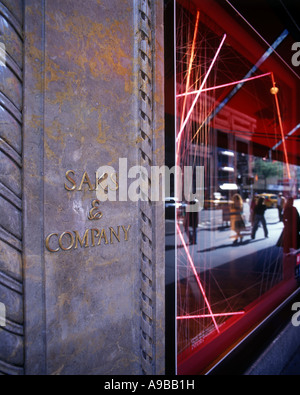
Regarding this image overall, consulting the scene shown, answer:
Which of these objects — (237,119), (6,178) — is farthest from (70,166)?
(237,119)

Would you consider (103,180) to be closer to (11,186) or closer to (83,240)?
(83,240)

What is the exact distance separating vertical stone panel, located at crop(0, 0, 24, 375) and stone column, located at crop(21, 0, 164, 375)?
3 centimetres

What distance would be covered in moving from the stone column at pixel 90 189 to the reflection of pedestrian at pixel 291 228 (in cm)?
433

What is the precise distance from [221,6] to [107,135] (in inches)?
84.0

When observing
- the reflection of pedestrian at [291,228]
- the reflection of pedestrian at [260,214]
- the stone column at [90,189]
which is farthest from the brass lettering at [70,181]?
the reflection of pedestrian at [260,214]

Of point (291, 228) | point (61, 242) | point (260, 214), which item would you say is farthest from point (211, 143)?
point (260, 214)

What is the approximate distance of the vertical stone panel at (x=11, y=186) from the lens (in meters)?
1.05

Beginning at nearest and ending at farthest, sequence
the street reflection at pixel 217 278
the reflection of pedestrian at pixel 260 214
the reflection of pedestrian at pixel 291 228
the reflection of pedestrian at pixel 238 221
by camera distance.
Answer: the street reflection at pixel 217 278 < the reflection of pedestrian at pixel 291 228 < the reflection of pedestrian at pixel 260 214 < the reflection of pedestrian at pixel 238 221

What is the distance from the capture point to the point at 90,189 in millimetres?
1338

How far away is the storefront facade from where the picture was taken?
1.10m

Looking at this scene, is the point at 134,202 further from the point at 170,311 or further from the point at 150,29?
the point at 150,29

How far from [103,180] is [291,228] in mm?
5075

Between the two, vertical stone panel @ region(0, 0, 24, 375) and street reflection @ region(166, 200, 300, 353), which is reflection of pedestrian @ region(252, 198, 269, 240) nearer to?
street reflection @ region(166, 200, 300, 353)

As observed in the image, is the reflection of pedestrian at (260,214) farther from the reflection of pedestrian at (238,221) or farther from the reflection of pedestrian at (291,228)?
the reflection of pedestrian at (291,228)
